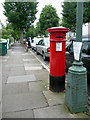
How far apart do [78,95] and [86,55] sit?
2110 millimetres

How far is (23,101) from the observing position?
370cm

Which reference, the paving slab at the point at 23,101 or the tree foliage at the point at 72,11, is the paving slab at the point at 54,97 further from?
the tree foliage at the point at 72,11

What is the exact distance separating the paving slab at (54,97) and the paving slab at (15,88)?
2.44ft

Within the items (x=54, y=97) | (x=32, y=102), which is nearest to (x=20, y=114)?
(x=32, y=102)

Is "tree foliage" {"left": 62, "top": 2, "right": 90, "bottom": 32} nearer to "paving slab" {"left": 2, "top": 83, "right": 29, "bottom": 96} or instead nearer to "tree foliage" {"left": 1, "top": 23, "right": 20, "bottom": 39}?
"tree foliage" {"left": 1, "top": 23, "right": 20, "bottom": 39}

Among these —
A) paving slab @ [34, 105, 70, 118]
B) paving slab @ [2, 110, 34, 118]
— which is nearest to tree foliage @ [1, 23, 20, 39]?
paving slab @ [2, 110, 34, 118]

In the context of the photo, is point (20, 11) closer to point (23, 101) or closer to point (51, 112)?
point (23, 101)

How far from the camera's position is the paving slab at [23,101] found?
133 inches

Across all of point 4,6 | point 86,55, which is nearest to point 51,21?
point 4,6

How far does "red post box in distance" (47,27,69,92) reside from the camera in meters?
4.04

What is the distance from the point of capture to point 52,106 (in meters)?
3.42

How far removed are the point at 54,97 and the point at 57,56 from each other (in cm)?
124

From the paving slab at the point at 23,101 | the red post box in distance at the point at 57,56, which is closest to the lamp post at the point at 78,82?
the paving slab at the point at 23,101

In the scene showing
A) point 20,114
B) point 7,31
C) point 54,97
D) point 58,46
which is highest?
point 7,31
